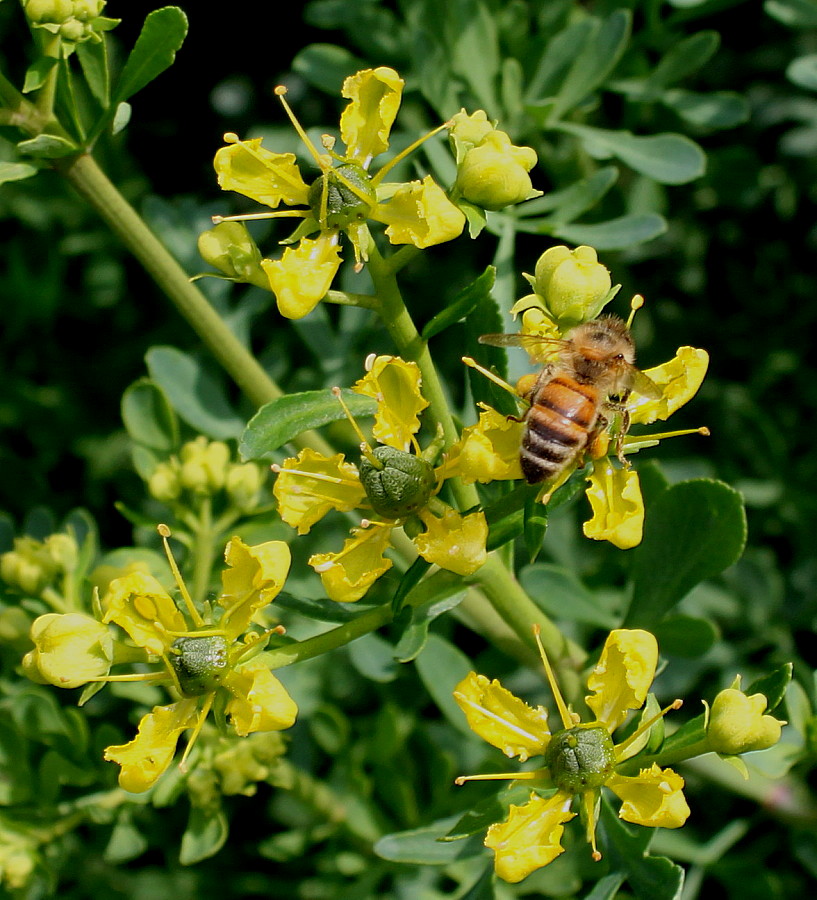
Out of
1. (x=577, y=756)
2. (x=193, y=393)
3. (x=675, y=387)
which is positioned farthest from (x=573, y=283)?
(x=193, y=393)

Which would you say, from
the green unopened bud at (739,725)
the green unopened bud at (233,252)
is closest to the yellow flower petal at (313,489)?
the green unopened bud at (233,252)

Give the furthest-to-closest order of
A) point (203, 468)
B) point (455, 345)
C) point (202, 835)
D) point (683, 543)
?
point (455, 345), point (203, 468), point (202, 835), point (683, 543)

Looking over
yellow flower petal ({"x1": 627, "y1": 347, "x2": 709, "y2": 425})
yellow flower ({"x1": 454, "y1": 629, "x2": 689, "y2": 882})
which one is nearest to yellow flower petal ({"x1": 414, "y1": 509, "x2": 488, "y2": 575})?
yellow flower ({"x1": 454, "y1": 629, "x2": 689, "y2": 882})

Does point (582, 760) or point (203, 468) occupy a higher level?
point (203, 468)

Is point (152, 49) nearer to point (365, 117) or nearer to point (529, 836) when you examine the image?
point (365, 117)

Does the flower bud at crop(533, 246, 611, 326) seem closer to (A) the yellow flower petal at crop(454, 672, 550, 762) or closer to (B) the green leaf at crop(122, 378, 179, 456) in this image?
(A) the yellow flower petal at crop(454, 672, 550, 762)

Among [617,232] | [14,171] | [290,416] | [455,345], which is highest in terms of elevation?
[14,171]
